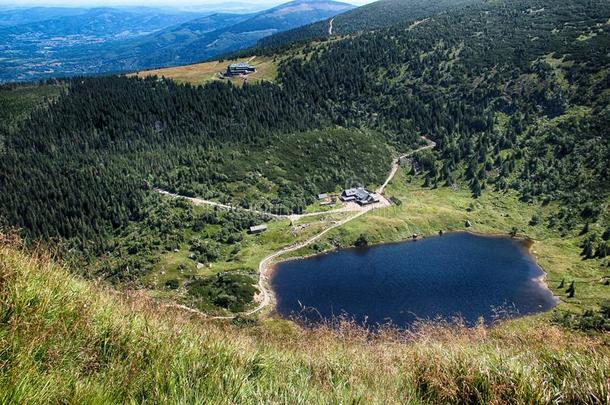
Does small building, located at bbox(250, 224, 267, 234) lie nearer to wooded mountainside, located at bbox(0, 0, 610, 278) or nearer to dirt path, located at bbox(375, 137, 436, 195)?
wooded mountainside, located at bbox(0, 0, 610, 278)

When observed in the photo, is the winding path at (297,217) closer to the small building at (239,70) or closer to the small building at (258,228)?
the small building at (258,228)

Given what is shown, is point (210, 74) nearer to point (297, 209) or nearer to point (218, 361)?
point (297, 209)

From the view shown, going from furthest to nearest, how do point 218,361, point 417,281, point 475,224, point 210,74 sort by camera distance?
point 210,74 < point 475,224 < point 417,281 < point 218,361

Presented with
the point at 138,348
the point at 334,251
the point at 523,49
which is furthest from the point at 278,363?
the point at 523,49

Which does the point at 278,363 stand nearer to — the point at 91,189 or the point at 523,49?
the point at 91,189

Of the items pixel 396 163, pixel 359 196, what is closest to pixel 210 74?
pixel 396 163

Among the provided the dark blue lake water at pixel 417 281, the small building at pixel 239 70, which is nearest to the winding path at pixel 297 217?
the dark blue lake water at pixel 417 281
